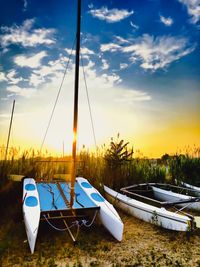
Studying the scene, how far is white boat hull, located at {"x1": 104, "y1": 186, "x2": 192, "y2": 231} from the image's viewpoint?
195 inches

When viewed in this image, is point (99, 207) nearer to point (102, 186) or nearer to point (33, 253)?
point (33, 253)

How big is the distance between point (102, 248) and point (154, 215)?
5.03 feet

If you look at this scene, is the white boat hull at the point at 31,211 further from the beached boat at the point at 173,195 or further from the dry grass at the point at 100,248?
the beached boat at the point at 173,195

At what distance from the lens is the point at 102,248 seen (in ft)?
15.2

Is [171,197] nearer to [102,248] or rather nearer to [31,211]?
[102,248]

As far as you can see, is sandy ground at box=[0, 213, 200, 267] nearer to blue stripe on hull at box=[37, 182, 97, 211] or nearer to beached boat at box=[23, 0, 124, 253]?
beached boat at box=[23, 0, 124, 253]

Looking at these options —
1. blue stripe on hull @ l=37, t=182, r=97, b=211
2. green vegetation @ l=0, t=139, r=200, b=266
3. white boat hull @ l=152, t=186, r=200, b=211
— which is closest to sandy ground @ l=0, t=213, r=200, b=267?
green vegetation @ l=0, t=139, r=200, b=266

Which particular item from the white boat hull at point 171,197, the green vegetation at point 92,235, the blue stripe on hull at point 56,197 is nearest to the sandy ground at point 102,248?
the green vegetation at point 92,235

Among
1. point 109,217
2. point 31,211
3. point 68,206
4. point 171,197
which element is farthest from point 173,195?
point 31,211

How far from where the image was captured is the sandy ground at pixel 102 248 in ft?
Result: 13.5

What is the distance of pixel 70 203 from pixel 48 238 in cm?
84

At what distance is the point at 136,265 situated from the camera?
4012mm

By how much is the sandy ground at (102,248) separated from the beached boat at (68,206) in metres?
0.20

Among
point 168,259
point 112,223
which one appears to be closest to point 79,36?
point 112,223
